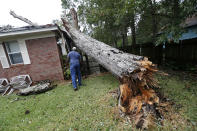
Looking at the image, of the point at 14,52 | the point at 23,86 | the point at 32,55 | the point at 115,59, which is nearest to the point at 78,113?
the point at 115,59

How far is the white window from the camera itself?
5164 millimetres

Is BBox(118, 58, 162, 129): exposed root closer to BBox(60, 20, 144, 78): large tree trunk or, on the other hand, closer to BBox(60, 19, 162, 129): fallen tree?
BBox(60, 19, 162, 129): fallen tree

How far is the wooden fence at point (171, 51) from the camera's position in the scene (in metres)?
4.64

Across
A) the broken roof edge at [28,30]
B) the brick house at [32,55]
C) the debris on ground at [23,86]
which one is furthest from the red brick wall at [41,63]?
the broken roof edge at [28,30]

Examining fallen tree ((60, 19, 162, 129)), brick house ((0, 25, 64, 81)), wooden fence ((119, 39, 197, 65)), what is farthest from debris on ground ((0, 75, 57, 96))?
wooden fence ((119, 39, 197, 65))

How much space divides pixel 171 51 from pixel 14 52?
8748 millimetres

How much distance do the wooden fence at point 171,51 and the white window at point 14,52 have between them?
6154 millimetres

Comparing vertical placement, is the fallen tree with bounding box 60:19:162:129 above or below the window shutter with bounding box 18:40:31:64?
below

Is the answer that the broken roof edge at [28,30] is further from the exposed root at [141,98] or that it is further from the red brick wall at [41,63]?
the exposed root at [141,98]

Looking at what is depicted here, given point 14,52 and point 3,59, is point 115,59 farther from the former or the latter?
point 3,59

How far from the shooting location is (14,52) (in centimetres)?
522

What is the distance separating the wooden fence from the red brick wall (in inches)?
170

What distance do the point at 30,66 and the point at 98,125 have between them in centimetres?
512

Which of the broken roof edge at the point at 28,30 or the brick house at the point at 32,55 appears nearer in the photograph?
the broken roof edge at the point at 28,30
